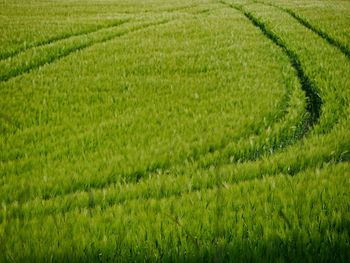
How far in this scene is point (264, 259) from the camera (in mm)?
2340

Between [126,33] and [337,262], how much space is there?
13.7 meters

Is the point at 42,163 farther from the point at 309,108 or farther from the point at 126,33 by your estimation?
the point at 126,33

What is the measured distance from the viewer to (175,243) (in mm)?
2518

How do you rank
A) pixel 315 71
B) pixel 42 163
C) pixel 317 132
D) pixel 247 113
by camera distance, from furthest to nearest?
1. pixel 315 71
2. pixel 247 113
3. pixel 317 132
4. pixel 42 163

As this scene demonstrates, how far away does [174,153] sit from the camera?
4.75m

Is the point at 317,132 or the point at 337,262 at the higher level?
the point at 337,262

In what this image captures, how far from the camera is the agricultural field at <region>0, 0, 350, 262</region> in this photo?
2.55 metres

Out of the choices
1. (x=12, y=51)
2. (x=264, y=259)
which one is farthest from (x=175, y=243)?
(x=12, y=51)

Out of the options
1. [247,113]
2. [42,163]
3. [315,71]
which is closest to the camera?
[42,163]

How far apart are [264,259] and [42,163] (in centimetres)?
304

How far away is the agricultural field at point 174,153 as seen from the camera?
2549 mm

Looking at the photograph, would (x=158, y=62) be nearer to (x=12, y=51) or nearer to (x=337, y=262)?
(x=12, y=51)

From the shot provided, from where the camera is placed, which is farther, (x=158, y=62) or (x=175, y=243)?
(x=158, y=62)

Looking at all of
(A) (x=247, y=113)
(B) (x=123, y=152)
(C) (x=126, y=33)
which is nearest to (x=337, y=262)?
(B) (x=123, y=152)
